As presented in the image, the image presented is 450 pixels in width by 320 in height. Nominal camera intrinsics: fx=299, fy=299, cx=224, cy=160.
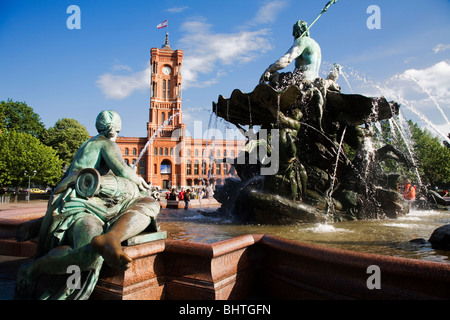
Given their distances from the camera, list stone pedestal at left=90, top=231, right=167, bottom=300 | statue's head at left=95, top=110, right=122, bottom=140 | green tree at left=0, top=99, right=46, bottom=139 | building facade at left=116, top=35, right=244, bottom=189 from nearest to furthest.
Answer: stone pedestal at left=90, top=231, right=167, bottom=300, statue's head at left=95, top=110, right=122, bottom=140, green tree at left=0, top=99, right=46, bottom=139, building facade at left=116, top=35, right=244, bottom=189

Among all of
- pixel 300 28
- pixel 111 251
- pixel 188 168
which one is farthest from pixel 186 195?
pixel 188 168

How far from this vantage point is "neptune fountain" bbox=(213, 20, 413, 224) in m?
6.43

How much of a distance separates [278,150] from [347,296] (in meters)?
4.33

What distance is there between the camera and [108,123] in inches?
122

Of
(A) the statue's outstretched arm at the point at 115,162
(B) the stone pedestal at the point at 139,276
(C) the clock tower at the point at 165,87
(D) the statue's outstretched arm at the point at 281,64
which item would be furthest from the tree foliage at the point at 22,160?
(C) the clock tower at the point at 165,87

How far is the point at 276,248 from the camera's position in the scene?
3.04 metres

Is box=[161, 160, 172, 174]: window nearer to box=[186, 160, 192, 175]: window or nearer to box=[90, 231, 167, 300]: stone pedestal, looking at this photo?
box=[186, 160, 192, 175]: window

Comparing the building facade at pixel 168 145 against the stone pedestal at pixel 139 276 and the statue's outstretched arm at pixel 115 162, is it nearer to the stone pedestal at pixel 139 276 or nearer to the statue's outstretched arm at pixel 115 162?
the statue's outstretched arm at pixel 115 162

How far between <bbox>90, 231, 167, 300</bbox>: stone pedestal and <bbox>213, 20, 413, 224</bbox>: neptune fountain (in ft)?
12.0

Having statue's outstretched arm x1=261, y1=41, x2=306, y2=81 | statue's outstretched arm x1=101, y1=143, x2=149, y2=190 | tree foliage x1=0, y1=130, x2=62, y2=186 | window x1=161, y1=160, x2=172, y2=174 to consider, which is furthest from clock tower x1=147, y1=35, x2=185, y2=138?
statue's outstretched arm x1=101, y1=143, x2=149, y2=190

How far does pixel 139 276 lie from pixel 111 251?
0.65 m

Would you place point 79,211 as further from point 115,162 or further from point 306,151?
point 306,151
